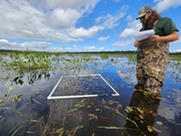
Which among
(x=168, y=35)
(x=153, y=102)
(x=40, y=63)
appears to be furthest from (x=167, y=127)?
(x=40, y=63)

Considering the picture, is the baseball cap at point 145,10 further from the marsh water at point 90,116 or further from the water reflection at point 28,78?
the water reflection at point 28,78

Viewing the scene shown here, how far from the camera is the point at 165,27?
180 cm

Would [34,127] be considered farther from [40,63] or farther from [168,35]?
[40,63]

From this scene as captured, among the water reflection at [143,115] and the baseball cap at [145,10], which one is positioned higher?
the baseball cap at [145,10]

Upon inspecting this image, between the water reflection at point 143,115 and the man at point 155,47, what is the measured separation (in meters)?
0.57

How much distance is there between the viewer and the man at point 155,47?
5.80 feet

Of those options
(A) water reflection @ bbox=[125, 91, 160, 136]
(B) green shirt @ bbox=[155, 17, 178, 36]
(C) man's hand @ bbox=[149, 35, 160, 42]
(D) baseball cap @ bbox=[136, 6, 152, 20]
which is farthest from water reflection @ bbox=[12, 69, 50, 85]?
(B) green shirt @ bbox=[155, 17, 178, 36]

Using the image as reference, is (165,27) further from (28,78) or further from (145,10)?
(28,78)

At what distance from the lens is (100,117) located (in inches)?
56.2

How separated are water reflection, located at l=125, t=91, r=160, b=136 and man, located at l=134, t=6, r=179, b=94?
1.88 ft

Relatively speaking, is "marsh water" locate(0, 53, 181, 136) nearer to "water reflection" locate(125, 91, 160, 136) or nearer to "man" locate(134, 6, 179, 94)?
"water reflection" locate(125, 91, 160, 136)

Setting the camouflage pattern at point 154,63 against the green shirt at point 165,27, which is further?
the camouflage pattern at point 154,63

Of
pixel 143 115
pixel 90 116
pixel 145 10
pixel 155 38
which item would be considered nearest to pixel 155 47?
pixel 155 38

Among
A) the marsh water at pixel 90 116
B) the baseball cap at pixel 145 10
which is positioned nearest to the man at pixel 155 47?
the baseball cap at pixel 145 10
